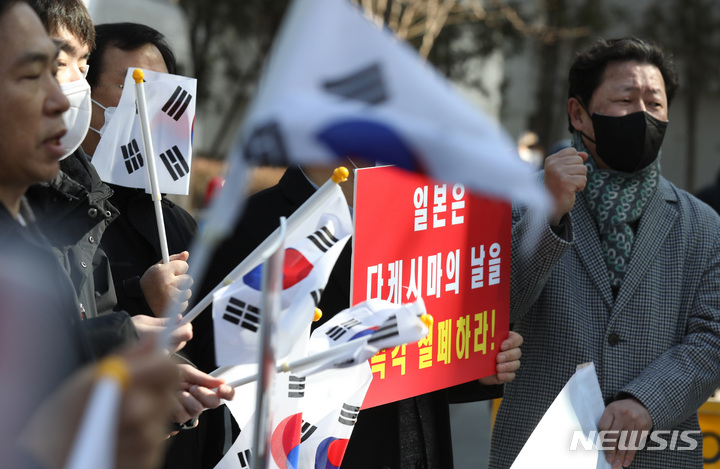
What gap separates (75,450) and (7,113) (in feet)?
2.31

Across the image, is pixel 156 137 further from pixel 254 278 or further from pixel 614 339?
pixel 614 339

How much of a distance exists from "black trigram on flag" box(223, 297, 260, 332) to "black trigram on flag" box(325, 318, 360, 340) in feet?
0.98

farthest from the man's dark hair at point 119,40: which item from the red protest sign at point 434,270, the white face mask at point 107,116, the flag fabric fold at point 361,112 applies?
the flag fabric fold at point 361,112

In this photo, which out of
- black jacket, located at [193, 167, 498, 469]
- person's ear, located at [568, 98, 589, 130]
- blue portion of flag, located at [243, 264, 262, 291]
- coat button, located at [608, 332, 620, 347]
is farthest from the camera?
person's ear, located at [568, 98, 589, 130]

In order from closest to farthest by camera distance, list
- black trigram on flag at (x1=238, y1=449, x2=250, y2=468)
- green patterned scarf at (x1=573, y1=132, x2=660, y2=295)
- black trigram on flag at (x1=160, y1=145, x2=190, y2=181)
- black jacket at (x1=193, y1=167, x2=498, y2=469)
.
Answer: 1. black trigram on flag at (x1=238, y1=449, x2=250, y2=468)
2. black jacket at (x1=193, y1=167, x2=498, y2=469)
3. black trigram on flag at (x1=160, y1=145, x2=190, y2=181)
4. green patterned scarf at (x1=573, y1=132, x2=660, y2=295)

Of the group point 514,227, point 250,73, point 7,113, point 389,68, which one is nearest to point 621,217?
point 514,227

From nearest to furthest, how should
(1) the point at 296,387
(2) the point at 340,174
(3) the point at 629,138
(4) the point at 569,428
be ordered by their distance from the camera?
(2) the point at 340,174, (1) the point at 296,387, (4) the point at 569,428, (3) the point at 629,138

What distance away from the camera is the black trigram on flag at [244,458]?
2264 millimetres

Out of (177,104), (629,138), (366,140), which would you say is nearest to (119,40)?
(177,104)

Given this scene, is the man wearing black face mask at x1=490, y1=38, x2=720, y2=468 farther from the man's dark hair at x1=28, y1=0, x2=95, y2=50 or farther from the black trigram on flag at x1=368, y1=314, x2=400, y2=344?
the man's dark hair at x1=28, y1=0, x2=95, y2=50

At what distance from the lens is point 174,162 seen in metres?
2.74

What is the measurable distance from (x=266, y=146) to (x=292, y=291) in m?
0.60

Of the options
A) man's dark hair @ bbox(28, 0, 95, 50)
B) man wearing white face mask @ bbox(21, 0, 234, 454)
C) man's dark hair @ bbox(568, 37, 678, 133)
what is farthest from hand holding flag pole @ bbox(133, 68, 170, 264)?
man's dark hair @ bbox(568, 37, 678, 133)

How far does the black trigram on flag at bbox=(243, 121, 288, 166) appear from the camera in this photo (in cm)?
144
